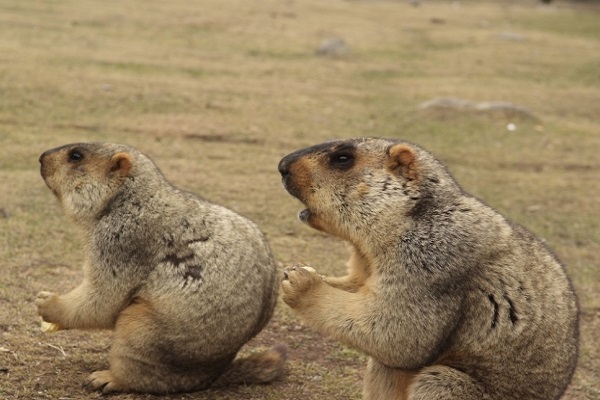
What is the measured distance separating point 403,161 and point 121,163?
2002 millimetres

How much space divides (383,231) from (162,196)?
1.74 meters

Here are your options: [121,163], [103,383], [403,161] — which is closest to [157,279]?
[103,383]

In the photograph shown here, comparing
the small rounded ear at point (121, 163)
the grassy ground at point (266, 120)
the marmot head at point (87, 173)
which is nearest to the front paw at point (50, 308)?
the grassy ground at point (266, 120)

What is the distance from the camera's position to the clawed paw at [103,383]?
19.7 ft

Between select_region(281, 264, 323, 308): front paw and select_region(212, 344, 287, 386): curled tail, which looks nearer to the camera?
select_region(281, 264, 323, 308): front paw

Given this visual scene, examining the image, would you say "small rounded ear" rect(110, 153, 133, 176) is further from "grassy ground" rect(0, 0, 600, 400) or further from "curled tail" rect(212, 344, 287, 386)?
"curled tail" rect(212, 344, 287, 386)

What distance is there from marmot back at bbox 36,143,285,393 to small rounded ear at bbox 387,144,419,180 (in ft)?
4.06

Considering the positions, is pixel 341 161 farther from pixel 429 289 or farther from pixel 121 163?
pixel 121 163

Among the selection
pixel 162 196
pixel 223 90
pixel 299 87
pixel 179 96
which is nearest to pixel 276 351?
pixel 162 196

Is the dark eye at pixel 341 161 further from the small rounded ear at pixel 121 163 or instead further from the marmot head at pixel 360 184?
the small rounded ear at pixel 121 163

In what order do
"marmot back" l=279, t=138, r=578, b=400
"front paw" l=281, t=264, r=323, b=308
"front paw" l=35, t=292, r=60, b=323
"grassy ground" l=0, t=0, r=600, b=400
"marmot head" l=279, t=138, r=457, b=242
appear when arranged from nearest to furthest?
"marmot back" l=279, t=138, r=578, b=400, "marmot head" l=279, t=138, r=457, b=242, "front paw" l=281, t=264, r=323, b=308, "front paw" l=35, t=292, r=60, b=323, "grassy ground" l=0, t=0, r=600, b=400

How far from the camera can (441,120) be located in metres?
17.1

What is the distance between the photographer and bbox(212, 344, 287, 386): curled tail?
6367mm

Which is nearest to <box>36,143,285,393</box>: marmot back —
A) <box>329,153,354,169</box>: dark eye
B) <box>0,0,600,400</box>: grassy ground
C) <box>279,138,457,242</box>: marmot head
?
<box>0,0,600,400</box>: grassy ground
